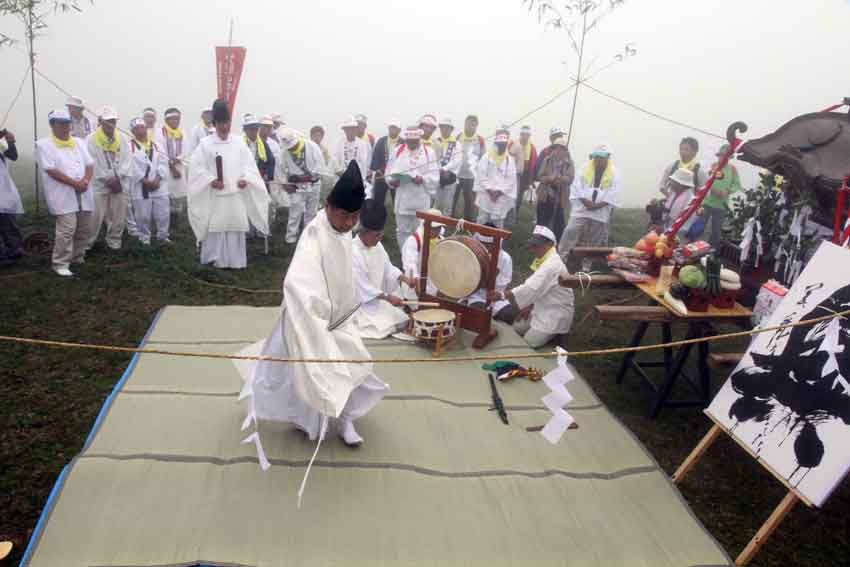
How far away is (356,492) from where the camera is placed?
3.22m

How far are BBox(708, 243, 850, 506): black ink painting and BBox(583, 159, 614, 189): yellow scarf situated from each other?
14.4ft

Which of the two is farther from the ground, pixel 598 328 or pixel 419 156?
pixel 419 156

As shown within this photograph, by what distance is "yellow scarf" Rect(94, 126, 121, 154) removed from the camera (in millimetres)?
7098

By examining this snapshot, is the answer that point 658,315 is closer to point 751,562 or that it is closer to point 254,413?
point 751,562

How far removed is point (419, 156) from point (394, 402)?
463 centimetres

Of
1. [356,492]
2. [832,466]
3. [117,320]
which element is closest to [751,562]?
[832,466]

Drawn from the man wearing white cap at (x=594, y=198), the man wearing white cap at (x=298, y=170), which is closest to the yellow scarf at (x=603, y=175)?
the man wearing white cap at (x=594, y=198)

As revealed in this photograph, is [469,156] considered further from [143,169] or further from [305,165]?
[143,169]

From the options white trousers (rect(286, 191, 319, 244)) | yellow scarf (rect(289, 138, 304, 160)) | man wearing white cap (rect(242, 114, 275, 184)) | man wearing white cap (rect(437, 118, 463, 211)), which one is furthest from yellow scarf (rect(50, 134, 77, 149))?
man wearing white cap (rect(437, 118, 463, 211))

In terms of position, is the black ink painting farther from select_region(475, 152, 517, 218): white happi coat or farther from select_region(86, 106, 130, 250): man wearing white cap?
select_region(86, 106, 130, 250): man wearing white cap

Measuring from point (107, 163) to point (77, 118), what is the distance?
211 centimetres

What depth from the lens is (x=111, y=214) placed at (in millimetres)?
7531

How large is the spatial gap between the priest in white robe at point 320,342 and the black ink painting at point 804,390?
87.5 inches

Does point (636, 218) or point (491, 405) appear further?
point (636, 218)
